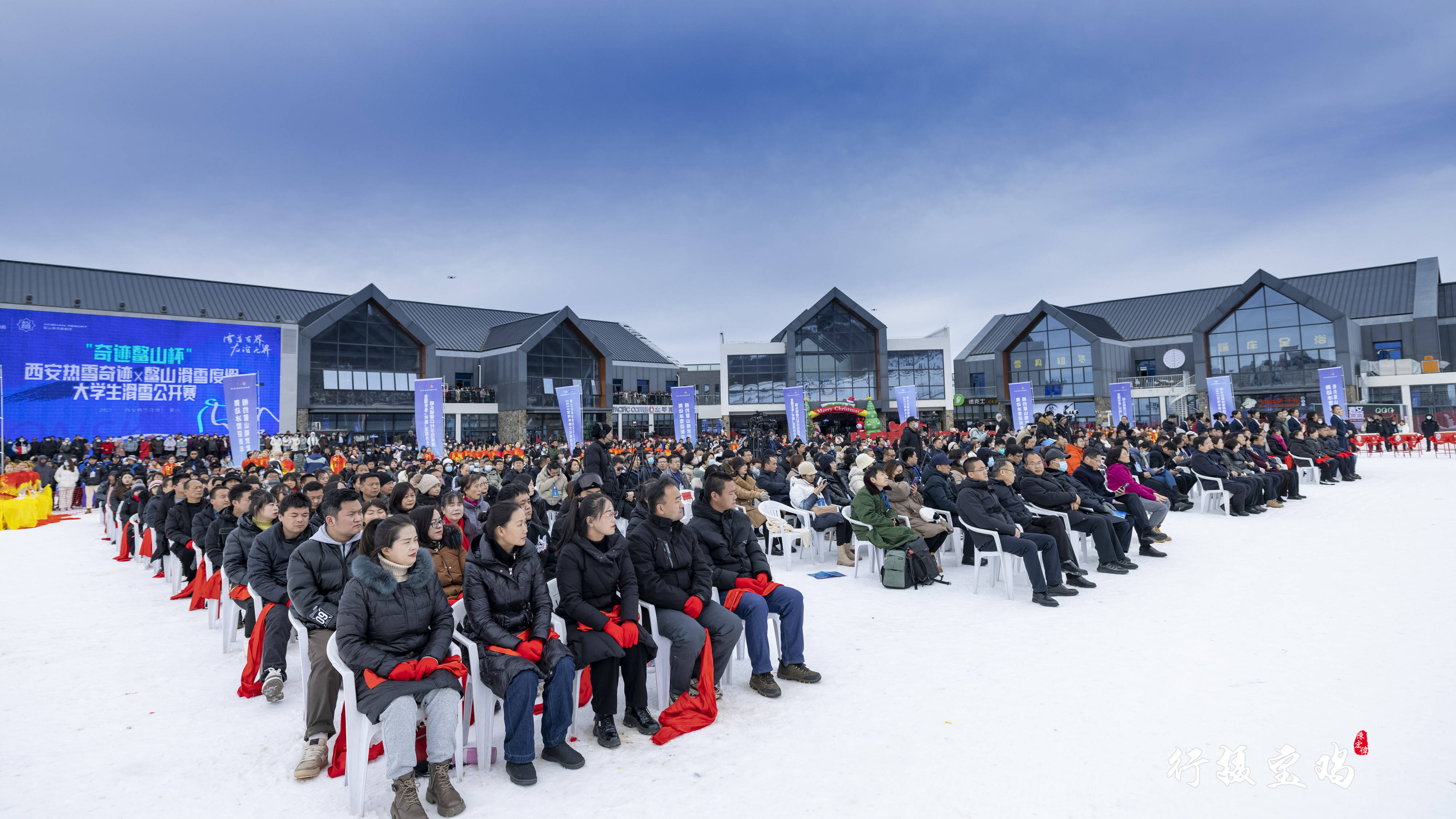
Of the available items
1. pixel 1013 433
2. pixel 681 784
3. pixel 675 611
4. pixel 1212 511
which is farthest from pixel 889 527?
pixel 1013 433

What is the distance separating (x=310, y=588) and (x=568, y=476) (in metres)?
6.27

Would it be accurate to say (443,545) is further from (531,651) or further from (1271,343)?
(1271,343)

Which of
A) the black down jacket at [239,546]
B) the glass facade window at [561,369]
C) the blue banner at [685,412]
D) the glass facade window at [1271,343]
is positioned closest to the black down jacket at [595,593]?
the black down jacket at [239,546]

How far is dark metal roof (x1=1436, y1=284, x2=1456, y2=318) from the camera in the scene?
30.2 metres

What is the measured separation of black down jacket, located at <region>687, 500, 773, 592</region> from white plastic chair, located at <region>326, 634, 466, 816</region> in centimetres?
181

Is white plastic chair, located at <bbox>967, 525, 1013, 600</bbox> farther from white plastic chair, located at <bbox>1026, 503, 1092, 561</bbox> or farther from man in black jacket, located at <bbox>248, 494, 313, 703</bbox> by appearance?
man in black jacket, located at <bbox>248, 494, 313, 703</bbox>

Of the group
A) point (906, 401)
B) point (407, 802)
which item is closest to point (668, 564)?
point (407, 802)

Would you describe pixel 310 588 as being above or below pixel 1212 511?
above

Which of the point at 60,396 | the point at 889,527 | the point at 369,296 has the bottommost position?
the point at 889,527

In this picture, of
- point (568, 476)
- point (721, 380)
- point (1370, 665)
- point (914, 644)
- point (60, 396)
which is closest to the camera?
point (1370, 665)

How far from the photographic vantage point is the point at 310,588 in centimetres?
364

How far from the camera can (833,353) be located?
3531 cm

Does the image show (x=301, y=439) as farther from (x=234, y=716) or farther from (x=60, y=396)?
(x=234, y=716)

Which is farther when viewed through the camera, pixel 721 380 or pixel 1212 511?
pixel 721 380
